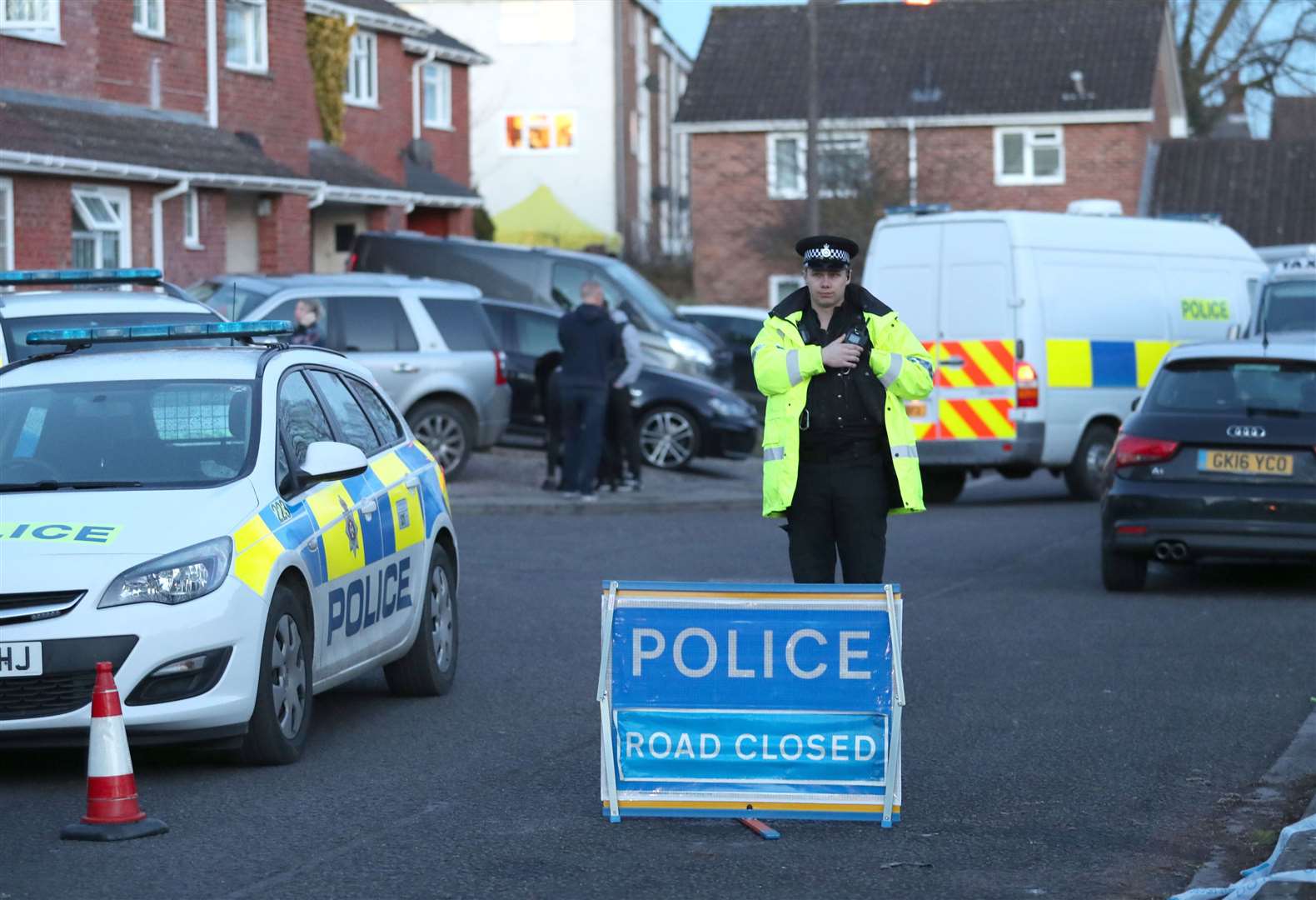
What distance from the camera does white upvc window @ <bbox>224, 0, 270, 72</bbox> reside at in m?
28.8

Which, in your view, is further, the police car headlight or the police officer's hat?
the police officer's hat

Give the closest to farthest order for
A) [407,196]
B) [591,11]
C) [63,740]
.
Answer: [63,740]
[407,196]
[591,11]

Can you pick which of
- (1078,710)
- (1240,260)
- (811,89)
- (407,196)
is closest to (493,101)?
(407,196)

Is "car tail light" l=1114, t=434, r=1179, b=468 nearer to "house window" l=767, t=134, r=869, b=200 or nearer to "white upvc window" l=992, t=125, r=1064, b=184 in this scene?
"house window" l=767, t=134, r=869, b=200

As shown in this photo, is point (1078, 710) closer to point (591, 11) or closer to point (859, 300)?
point (859, 300)

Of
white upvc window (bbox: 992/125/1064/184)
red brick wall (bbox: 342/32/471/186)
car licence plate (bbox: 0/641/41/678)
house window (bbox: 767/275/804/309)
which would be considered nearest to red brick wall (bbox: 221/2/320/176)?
red brick wall (bbox: 342/32/471/186)

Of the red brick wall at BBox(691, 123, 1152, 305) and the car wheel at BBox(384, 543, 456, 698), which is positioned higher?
the red brick wall at BBox(691, 123, 1152, 305)

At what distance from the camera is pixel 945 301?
19125mm

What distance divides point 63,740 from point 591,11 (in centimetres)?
4969

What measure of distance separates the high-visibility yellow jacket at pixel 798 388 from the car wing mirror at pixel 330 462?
1.66 metres

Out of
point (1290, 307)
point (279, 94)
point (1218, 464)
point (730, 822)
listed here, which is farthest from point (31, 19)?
point (730, 822)

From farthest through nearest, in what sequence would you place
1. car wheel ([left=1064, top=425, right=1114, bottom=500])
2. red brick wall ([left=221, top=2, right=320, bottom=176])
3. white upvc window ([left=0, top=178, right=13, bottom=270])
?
red brick wall ([left=221, top=2, right=320, bottom=176]) < white upvc window ([left=0, top=178, right=13, bottom=270]) < car wheel ([left=1064, top=425, right=1114, bottom=500])

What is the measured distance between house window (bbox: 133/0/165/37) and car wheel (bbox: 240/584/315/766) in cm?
1999

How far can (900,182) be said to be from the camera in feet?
143
